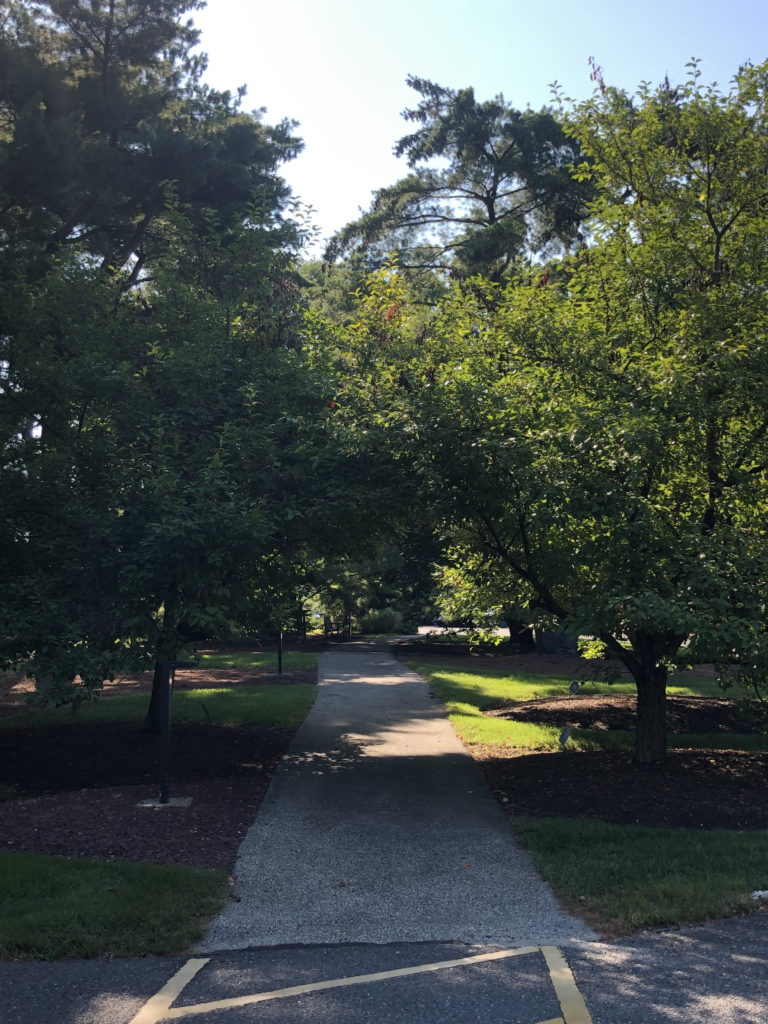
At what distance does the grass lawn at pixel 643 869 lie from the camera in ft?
17.0

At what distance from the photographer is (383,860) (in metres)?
6.36

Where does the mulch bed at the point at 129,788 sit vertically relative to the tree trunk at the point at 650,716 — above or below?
below

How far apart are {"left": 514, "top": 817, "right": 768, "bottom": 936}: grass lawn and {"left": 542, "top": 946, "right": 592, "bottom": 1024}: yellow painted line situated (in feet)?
1.78

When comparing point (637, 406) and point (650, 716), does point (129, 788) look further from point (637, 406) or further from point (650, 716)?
point (637, 406)

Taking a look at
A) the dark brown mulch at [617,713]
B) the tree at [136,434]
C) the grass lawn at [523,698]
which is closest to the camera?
the tree at [136,434]

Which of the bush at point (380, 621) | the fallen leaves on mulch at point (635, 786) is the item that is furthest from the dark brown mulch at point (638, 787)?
the bush at point (380, 621)

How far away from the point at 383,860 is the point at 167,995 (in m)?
2.52

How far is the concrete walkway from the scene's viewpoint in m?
5.02

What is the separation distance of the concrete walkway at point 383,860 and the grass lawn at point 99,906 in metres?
A: 0.23

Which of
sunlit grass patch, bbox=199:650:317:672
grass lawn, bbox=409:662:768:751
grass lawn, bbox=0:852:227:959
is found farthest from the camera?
sunlit grass patch, bbox=199:650:317:672

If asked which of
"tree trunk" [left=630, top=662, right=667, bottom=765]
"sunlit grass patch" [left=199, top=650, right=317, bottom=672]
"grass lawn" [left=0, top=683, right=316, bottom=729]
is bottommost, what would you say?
"sunlit grass patch" [left=199, top=650, right=317, bottom=672]

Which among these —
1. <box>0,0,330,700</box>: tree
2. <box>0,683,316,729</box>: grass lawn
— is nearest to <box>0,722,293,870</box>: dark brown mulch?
<box>0,683,316,729</box>: grass lawn

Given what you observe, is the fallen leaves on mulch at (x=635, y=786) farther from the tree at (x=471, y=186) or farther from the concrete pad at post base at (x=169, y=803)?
the tree at (x=471, y=186)

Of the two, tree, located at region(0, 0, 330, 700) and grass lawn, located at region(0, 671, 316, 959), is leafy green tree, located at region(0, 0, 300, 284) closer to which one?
tree, located at region(0, 0, 330, 700)
